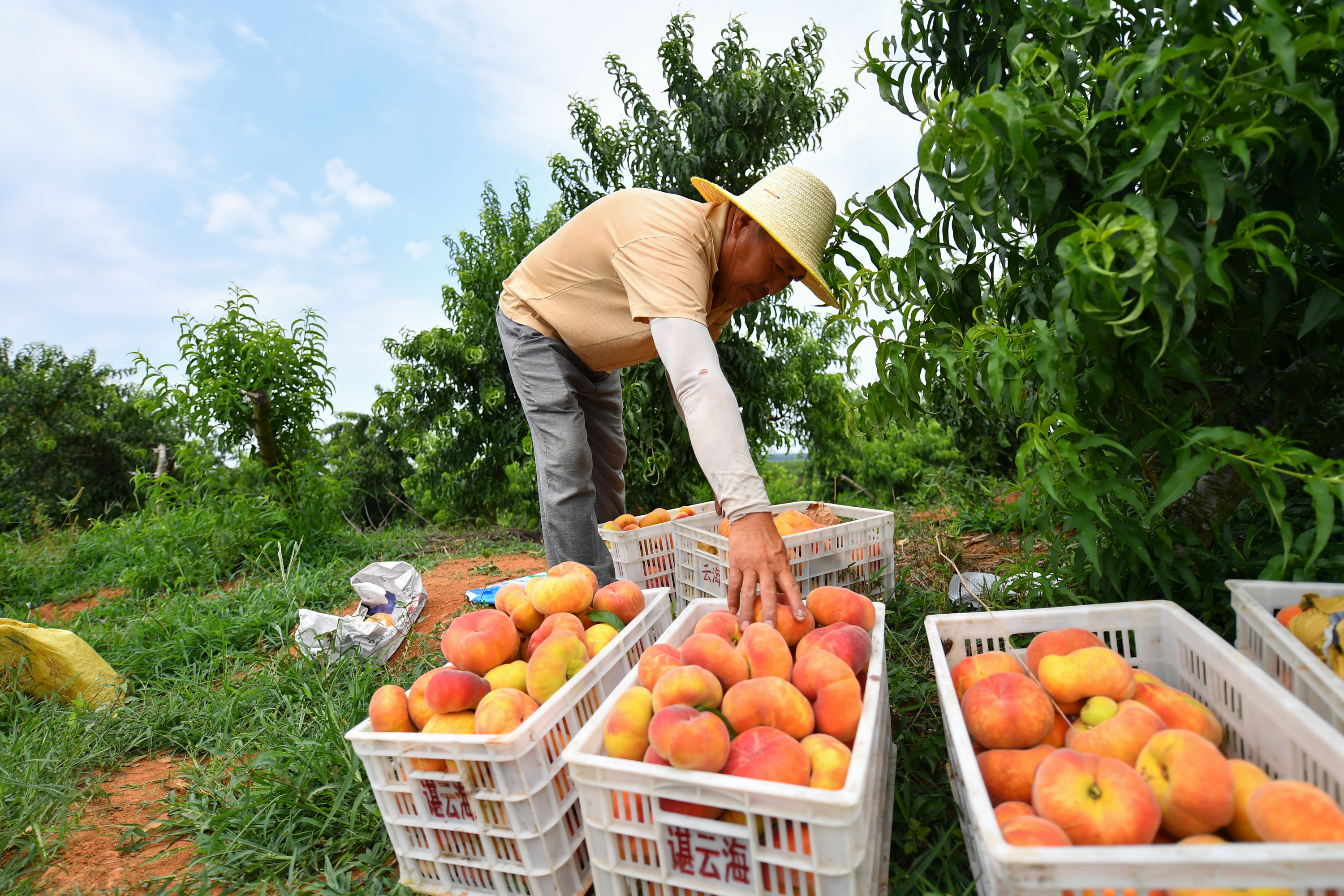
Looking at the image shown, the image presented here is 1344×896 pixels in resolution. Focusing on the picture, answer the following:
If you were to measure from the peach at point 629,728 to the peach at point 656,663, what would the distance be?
0.07m

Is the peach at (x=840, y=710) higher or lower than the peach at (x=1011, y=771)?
higher

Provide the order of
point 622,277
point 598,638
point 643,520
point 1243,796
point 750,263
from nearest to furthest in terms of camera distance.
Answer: point 1243,796, point 598,638, point 622,277, point 750,263, point 643,520

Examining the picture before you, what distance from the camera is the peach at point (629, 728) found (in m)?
1.23

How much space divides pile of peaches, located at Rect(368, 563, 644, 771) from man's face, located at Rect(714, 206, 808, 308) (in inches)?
44.7

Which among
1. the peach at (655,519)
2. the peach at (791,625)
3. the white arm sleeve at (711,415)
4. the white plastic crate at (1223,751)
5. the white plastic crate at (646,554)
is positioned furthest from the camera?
the peach at (655,519)

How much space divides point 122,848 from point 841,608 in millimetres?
1890

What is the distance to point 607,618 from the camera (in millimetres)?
1790

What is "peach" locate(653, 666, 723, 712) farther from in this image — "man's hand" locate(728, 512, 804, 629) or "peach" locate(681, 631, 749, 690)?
"man's hand" locate(728, 512, 804, 629)

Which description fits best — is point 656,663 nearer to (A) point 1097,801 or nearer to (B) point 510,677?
(B) point 510,677

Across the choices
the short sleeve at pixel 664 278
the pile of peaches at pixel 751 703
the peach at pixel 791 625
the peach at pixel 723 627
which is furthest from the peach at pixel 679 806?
the short sleeve at pixel 664 278

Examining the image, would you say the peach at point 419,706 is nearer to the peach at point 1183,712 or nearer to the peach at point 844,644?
the peach at point 844,644

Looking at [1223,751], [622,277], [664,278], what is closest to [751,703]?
[1223,751]

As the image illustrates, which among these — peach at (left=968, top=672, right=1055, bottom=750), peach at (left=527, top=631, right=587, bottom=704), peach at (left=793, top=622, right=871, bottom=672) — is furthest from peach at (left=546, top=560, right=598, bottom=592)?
peach at (left=968, top=672, right=1055, bottom=750)

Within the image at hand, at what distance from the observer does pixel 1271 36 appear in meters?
1.04
